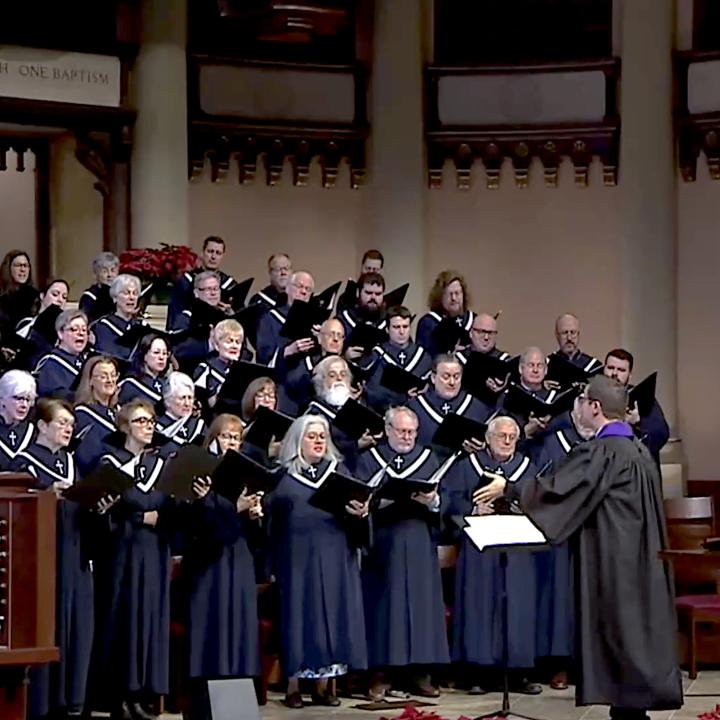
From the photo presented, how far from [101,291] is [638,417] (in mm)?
2980

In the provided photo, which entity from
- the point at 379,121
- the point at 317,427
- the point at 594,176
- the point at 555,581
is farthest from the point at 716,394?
the point at 317,427

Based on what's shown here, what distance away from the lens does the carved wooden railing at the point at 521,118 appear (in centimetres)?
1352

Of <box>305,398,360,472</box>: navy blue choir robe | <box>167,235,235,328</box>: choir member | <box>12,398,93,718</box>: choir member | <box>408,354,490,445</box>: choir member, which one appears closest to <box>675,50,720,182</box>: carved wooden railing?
<box>167,235,235,328</box>: choir member

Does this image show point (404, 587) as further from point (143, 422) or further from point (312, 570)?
point (143, 422)

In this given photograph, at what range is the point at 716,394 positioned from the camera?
1320cm

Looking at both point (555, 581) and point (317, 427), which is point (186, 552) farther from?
point (555, 581)

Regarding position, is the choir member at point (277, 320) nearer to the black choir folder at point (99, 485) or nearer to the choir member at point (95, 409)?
the choir member at point (95, 409)

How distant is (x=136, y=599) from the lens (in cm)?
833

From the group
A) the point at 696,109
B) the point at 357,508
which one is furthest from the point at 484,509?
the point at 696,109

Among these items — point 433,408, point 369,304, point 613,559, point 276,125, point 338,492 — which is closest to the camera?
point 613,559

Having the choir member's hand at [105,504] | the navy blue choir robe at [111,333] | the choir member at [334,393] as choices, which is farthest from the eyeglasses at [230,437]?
the navy blue choir robe at [111,333]

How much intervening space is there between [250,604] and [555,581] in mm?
1597

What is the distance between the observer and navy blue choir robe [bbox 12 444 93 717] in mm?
8094

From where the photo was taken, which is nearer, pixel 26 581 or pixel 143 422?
pixel 26 581
